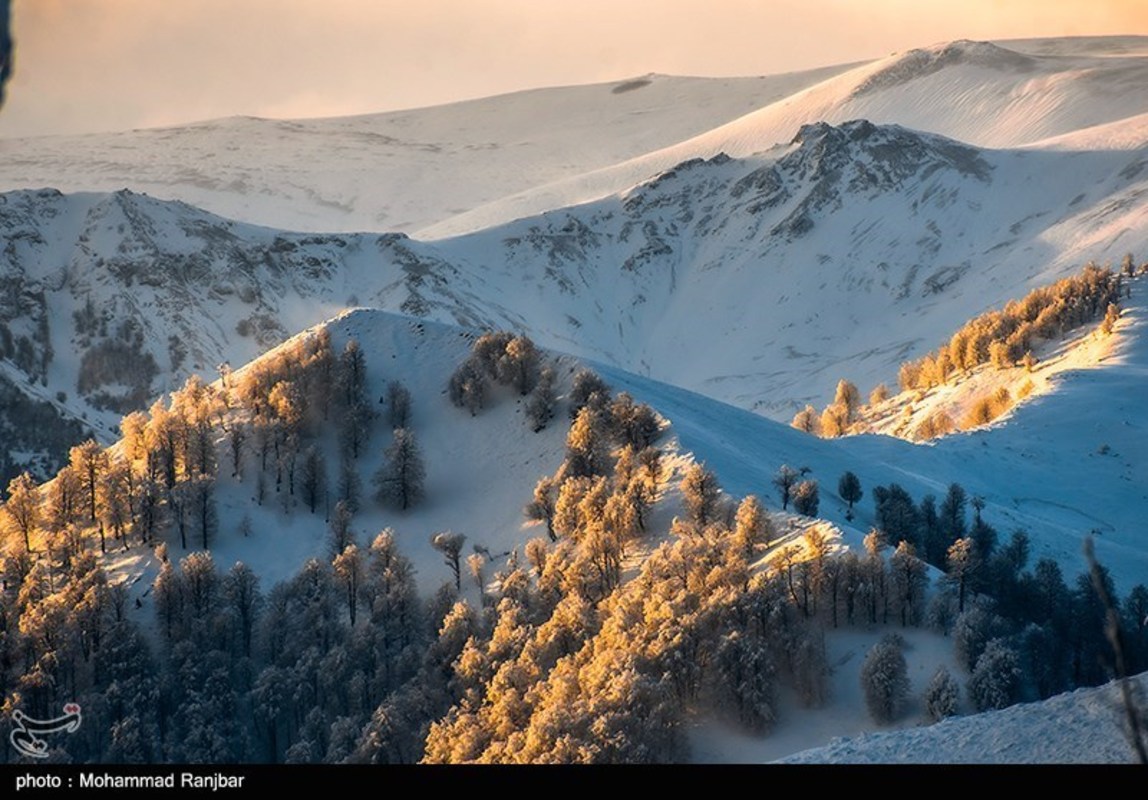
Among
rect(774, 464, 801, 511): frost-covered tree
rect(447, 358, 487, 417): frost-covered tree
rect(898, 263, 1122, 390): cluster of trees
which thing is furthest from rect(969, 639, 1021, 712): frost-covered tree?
rect(898, 263, 1122, 390): cluster of trees

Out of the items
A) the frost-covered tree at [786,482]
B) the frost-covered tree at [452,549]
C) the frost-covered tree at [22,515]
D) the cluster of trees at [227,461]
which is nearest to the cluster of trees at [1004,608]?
the frost-covered tree at [786,482]

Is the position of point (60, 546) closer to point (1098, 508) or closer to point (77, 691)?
point (77, 691)

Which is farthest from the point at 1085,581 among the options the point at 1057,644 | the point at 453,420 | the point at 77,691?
the point at 77,691

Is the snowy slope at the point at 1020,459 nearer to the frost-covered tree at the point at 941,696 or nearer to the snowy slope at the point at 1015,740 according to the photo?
the frost-covered tree at the point at 941,696

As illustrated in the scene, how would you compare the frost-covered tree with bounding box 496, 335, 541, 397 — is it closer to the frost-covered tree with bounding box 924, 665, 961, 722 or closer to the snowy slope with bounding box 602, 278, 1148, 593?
the snowy slope with bounding box 602, 278, 1148, 593

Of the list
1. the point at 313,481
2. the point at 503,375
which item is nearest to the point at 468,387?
the point at 503,375
